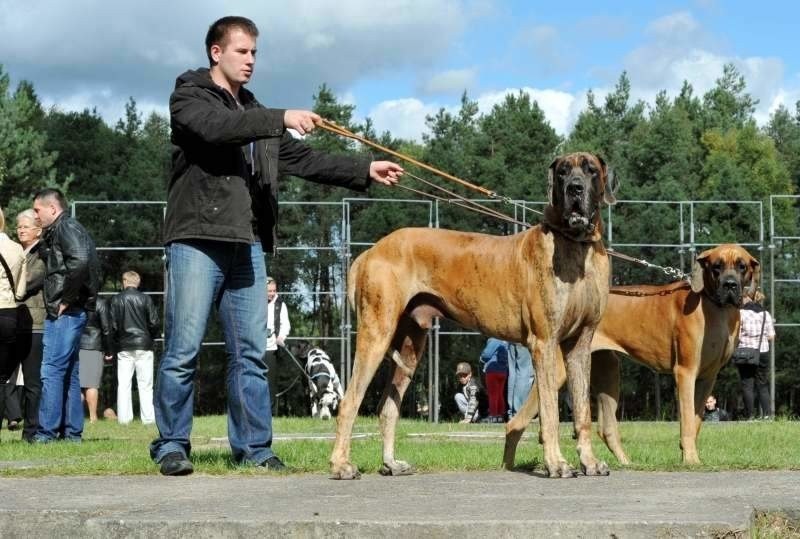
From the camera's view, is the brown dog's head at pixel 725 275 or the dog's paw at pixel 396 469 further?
the brown dog's head at pixel 725 275

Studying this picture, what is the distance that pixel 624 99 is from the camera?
198ft

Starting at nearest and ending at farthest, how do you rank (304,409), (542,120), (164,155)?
(304,409), (164,155), (542,120)

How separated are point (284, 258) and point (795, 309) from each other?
431 inches

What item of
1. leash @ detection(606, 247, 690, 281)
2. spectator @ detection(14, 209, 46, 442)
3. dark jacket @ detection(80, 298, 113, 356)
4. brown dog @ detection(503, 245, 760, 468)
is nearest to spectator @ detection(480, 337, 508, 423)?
dark jacket @ detection(80, 298, 113, 356)

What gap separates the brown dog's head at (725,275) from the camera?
8.44 metres

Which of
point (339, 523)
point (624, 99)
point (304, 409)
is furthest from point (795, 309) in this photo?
point (624, 99)

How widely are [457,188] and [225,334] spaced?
2772 centimetres

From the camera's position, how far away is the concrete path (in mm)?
4406

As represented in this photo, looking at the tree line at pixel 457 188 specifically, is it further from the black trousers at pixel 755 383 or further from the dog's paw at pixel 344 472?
the dog's paw at pixel 344 472

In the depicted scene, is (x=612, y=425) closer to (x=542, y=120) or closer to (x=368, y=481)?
(x=368, y=481)

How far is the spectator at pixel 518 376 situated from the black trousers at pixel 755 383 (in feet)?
12.2

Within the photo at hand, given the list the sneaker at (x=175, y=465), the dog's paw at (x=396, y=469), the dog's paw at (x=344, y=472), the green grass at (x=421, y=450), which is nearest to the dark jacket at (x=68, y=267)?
the green grass at (x=421, y=450)

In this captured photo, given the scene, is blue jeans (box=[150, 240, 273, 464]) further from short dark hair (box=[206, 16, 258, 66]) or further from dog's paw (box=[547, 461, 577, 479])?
dog's paw (box=[547, 461, 577, 479])

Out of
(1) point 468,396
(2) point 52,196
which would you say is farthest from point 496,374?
(2) point 52,196
